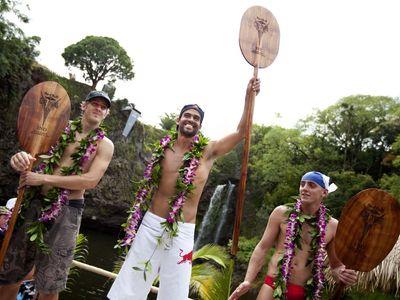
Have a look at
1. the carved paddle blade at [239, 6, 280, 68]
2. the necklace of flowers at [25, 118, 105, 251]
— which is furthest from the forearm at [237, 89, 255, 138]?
the necklace of flowers at [25, 118, 105, 251]

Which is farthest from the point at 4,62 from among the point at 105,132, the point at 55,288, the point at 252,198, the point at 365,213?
the point at 252,198

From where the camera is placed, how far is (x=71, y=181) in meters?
2.89

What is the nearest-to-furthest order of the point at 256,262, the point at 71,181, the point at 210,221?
the point at 71,181 < the point at 256,262 < the point at 210,221

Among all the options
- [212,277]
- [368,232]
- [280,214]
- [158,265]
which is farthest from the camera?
[212,277]

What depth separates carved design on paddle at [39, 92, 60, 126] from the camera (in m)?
3.14

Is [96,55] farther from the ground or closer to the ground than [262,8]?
farther from the ground

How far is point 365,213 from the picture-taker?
268 cm

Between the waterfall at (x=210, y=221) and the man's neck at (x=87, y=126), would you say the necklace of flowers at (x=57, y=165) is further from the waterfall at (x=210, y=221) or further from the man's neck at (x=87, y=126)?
the waterfall at (x=210, y=221)

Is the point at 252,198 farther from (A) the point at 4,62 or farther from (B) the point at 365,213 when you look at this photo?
(B) the point at 365,213

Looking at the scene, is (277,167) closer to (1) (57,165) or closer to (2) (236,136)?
(2) (236,136)

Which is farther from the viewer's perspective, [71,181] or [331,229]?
[331,229]

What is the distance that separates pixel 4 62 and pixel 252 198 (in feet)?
54.6

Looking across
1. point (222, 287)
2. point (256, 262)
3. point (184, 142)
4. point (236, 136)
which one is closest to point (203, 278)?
point (222, 287)

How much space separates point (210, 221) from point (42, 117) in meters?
18.6
